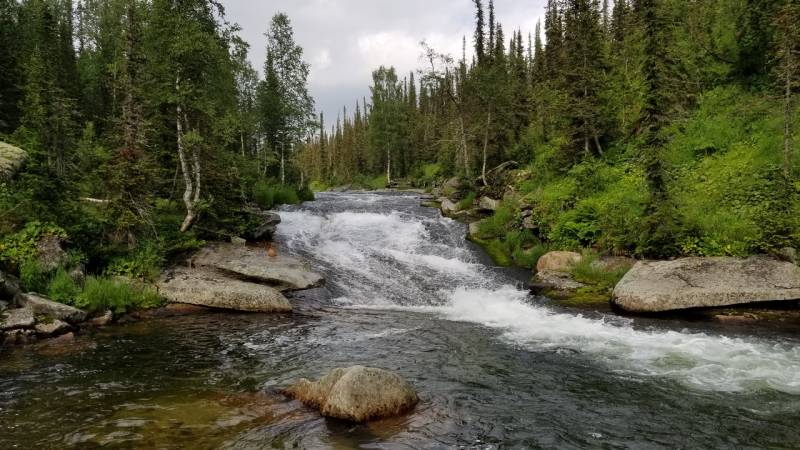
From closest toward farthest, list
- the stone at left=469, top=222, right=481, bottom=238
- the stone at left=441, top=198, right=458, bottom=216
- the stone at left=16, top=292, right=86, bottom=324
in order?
the stone at left=16, top=292, right=86, bottom=324
the stone at left=469, top=222, right=481, bottom=238
the stone at left=441, top=198, right=458, bottom=216

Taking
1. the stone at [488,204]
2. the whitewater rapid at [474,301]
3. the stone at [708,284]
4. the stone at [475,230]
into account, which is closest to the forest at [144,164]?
the whitewater rapid at [474,301]

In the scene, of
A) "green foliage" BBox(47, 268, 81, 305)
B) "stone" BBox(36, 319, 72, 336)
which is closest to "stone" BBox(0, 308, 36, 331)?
"stone" BBox(36, 319, 72, 336)

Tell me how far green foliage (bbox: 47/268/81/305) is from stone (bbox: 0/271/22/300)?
2.60 feet

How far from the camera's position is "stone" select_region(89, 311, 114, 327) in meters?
13.2

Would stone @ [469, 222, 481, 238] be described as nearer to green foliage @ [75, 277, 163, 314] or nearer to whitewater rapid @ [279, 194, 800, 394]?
whitewater rapid @ [279, 194, 800, 394]

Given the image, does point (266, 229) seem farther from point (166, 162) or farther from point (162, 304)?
point (162, 304)

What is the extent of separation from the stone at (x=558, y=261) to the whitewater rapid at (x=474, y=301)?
1604 millimetres

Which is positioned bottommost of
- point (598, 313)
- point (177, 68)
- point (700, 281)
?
point (598, 313)

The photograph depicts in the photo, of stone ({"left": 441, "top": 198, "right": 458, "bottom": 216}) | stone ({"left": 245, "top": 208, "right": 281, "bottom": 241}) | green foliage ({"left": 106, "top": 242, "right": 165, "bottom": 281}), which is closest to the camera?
green foliage ({"left": 106, "top": 242, "right": 165, "bottom": 281})

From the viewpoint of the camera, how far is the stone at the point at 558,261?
1888 cm

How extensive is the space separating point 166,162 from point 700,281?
20341 millimetres

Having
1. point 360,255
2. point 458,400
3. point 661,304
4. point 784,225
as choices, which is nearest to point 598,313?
point 661,304

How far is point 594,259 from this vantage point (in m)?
18.4

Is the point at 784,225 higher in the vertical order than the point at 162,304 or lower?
higher
